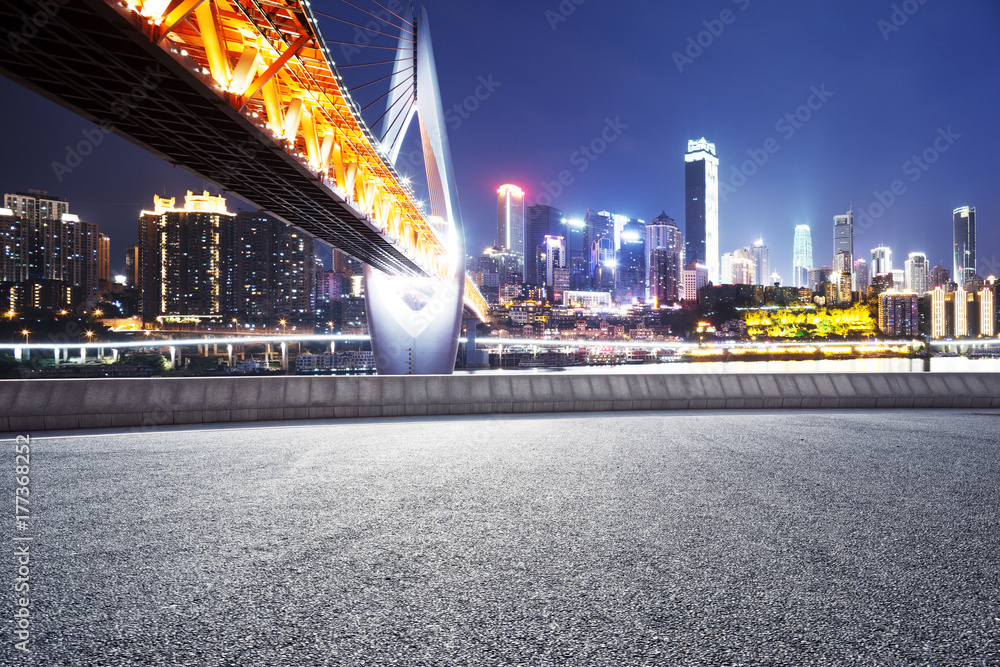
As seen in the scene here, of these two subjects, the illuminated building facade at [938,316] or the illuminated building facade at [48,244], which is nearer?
the illuminated building facade at [48,244]

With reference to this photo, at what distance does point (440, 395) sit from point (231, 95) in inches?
306

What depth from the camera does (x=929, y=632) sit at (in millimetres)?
3168

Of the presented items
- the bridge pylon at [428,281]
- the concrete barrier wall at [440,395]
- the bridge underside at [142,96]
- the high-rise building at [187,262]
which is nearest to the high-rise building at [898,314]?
the bridge pylon at [428,281]

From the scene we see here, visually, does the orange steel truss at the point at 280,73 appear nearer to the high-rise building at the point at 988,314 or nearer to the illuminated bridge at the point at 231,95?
the illuminated bridge at the point at 231,95

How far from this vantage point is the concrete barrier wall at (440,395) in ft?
37.6

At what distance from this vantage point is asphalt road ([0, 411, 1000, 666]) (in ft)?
10.0

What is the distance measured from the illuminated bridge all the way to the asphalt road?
20.3 ft

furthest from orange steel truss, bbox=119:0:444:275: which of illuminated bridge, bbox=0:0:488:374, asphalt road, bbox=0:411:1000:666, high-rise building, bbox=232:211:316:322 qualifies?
high-rise building, bbox=232:211:316:322

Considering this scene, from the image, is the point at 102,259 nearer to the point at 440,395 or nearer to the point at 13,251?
the point at 13,251

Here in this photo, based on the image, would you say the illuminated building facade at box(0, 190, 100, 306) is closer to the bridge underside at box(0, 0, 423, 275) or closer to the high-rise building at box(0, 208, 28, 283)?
the high-rise building at box(0, 208, 28, 283)

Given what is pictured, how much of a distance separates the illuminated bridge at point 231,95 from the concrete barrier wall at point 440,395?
5.47 meters

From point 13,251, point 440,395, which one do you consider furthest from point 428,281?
point 13,251

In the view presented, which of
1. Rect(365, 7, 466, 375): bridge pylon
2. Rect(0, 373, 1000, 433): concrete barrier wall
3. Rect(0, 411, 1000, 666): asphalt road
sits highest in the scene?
Rect(365, 7, 466, 375): bridge pylon

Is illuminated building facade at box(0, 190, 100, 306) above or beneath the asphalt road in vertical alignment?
above
